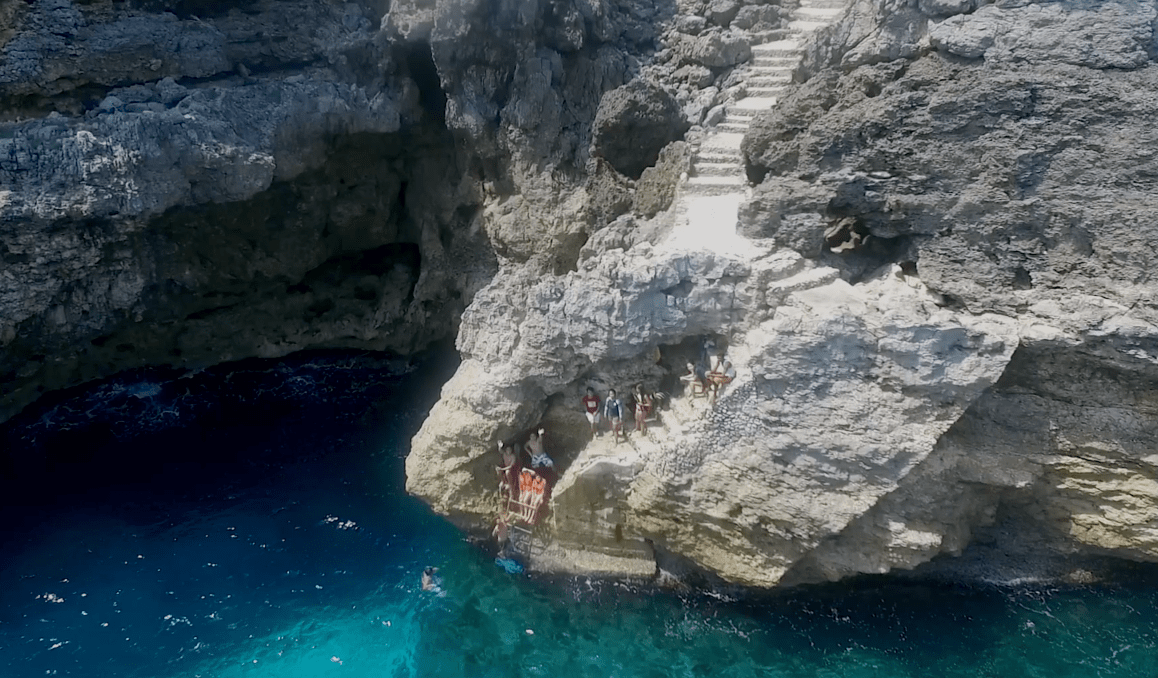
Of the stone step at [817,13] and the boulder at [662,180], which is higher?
the stone step at [817,13]

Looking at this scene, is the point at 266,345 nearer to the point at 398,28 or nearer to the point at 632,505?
the point at 398,28

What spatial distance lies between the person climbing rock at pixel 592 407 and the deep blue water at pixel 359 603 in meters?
3.44

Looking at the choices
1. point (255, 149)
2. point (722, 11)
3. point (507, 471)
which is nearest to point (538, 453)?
point (507, 471)

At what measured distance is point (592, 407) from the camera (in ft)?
50.0

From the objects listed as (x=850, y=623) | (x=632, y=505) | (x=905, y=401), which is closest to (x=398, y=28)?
(x=632, y=505)

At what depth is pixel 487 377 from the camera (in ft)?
50.9

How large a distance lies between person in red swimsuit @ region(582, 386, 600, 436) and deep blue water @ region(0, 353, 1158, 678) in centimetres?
346

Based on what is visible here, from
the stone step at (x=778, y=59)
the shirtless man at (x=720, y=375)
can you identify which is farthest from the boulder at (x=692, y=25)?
the shirtless man at (x=720, y=375)

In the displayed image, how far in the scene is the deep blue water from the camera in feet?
46.7

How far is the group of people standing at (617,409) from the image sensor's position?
48.9 feet

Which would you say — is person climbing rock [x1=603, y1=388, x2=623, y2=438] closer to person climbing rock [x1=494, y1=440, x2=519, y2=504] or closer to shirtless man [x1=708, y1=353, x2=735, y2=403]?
shirtless man [x1=708, y1=353, x2=735, y2=403]

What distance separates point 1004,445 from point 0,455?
23.9m

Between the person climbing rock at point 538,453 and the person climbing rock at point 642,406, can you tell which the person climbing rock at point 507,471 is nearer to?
the person climbing rock at point 538,453

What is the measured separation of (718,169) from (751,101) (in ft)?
7.54
